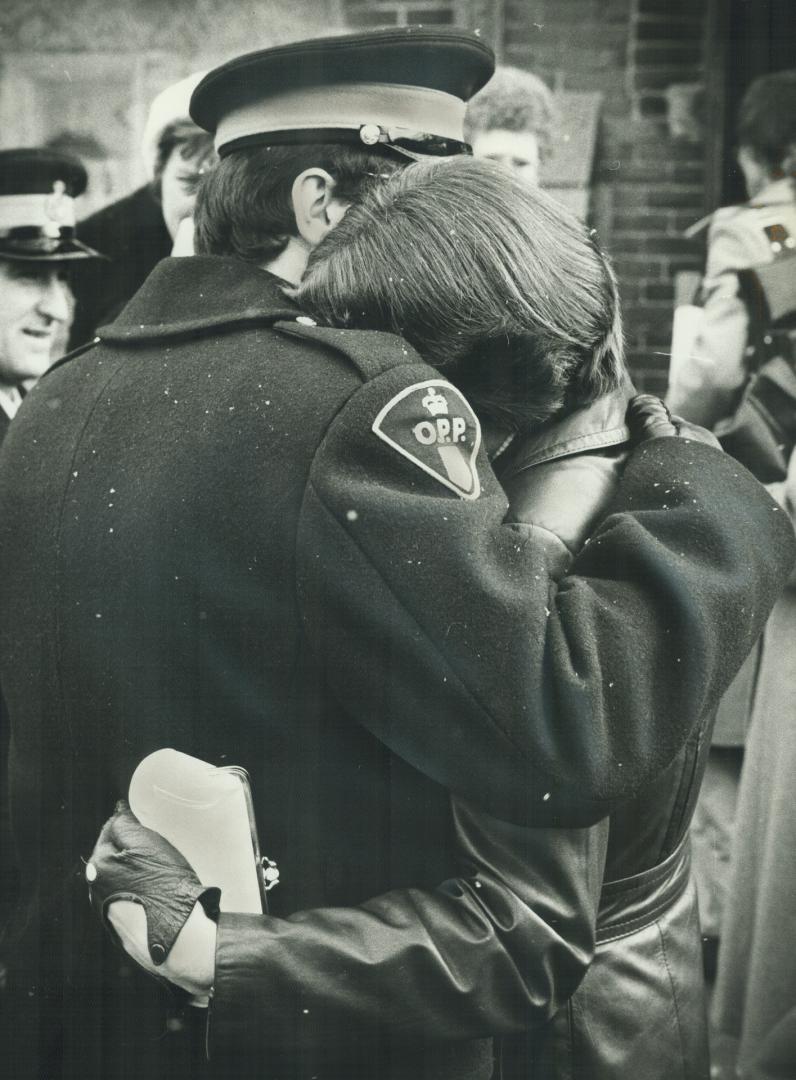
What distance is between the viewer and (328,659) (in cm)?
127

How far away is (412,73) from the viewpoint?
1.77m

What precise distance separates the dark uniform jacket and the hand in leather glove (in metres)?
0.06

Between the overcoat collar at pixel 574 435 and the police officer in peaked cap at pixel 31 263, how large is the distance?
5.26 feet

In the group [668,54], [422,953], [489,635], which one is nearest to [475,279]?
[489,635]

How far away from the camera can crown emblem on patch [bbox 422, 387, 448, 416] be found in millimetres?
1278

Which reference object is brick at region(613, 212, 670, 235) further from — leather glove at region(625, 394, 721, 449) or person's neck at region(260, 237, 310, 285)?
person's neck at region(260, 237, 310, 285)

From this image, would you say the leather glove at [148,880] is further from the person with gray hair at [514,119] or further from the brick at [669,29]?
the brick at [669,29]

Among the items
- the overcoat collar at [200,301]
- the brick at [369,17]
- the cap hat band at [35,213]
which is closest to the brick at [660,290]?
the brick at [369,17]

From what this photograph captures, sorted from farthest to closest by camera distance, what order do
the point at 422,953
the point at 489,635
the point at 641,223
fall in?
the point at 641,223 < the point at 422,953 < the point at 489,635

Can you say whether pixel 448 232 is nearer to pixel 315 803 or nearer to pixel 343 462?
pixel 343 462

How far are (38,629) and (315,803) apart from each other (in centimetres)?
45

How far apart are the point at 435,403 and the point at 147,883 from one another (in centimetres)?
68

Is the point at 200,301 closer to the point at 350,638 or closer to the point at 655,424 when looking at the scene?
the point at 350,638

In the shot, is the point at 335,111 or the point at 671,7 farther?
the point at 671,7
